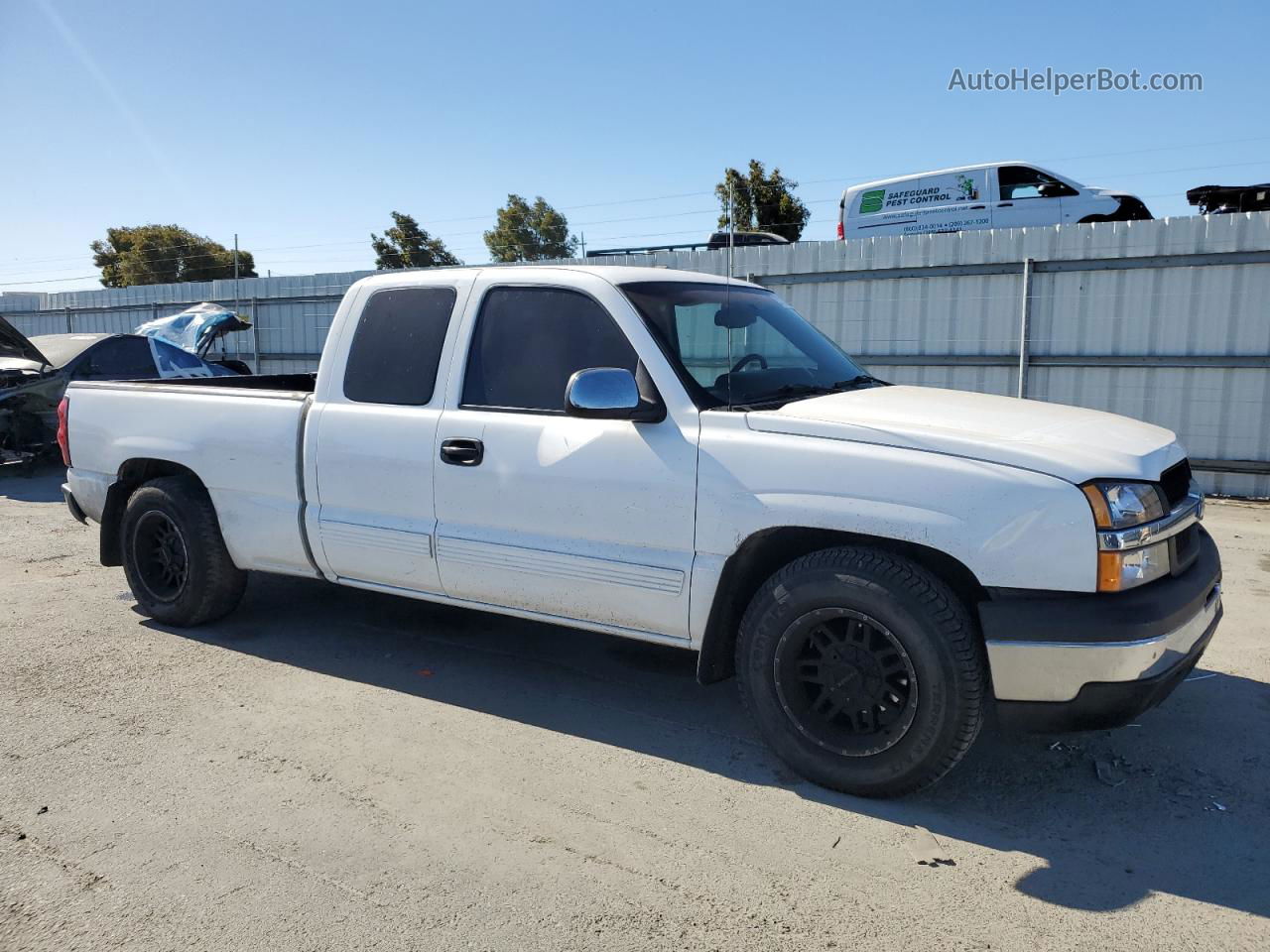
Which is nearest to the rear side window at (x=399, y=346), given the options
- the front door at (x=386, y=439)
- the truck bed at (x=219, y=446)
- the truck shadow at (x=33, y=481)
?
the front door at (x=386, y=439)

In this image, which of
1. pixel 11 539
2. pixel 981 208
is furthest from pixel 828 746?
pixel 981 208

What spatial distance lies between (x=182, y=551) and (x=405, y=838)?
2.81 m

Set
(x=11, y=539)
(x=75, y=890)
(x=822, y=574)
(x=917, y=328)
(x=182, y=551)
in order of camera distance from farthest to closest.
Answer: (x=917, y=328) → (x=11, y=539) → (x=182, y=551) → (x=822, y=574) → (x=75, y=890)

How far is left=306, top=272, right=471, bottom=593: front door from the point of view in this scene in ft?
13.7

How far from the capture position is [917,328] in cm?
1117

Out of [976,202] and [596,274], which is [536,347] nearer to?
[596,274]

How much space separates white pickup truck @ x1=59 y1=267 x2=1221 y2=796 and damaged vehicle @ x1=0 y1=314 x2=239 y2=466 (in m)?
6.73

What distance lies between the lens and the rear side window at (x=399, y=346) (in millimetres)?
4266

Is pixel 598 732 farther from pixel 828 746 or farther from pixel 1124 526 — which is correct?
pixel 1124 526

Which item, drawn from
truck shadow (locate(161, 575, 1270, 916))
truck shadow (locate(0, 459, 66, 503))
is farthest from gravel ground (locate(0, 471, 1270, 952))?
truck shadow (locate(0, 459, 66, 503))

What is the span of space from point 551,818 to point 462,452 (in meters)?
1.57

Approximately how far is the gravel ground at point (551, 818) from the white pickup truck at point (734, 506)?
40 cm

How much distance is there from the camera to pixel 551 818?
316 cm

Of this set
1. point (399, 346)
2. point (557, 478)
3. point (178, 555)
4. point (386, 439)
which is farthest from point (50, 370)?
point (557, 478)
